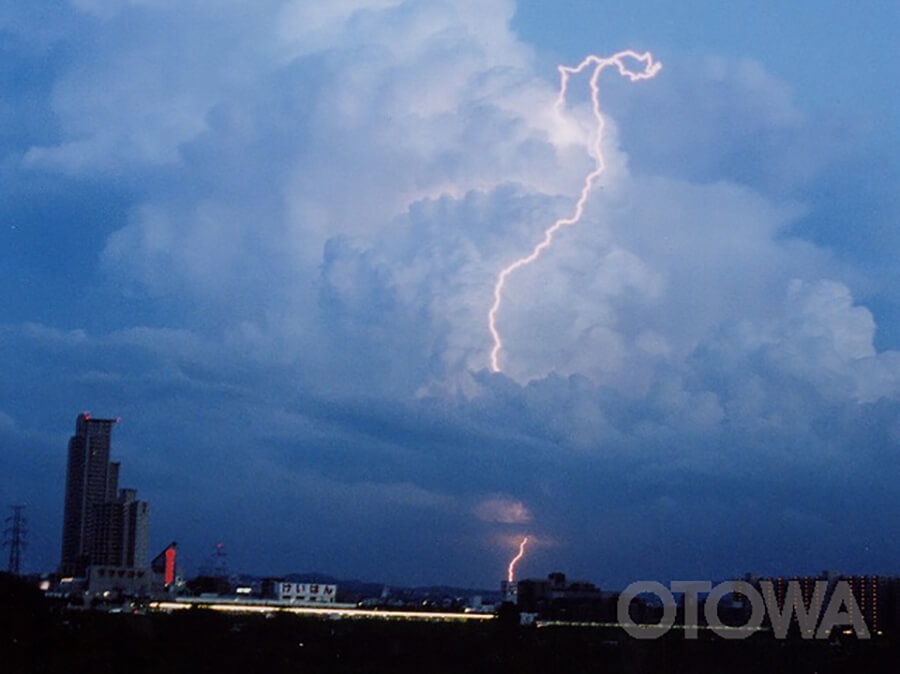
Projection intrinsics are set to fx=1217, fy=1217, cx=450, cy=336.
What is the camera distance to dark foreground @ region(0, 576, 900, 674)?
4562 centimetres

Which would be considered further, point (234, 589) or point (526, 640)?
point (234, 589)

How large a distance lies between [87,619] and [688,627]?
3488cm

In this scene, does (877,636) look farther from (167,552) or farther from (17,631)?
(167,552)

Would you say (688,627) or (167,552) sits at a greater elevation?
(167,552)

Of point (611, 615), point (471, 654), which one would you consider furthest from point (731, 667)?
point (611, 615)

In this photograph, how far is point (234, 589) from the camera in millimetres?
131000

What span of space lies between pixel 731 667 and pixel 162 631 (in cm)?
2719

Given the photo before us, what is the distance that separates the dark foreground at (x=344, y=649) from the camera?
150 ft

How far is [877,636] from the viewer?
8050 centimetres

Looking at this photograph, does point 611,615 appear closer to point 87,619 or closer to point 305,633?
point 305,633

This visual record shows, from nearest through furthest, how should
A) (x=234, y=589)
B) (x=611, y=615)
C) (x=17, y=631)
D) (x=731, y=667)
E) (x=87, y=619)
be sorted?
(x=17, y=631)
(x=731, y=667)
(x=87, y=619)
(x=611, y=615)
(x=234, y=589)

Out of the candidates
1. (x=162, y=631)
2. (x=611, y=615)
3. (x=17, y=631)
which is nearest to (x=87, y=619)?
(x=162, y=631)

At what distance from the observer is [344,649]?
6172 cm

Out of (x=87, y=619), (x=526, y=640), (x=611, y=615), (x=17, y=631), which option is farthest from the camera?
(x=611, y=615)
